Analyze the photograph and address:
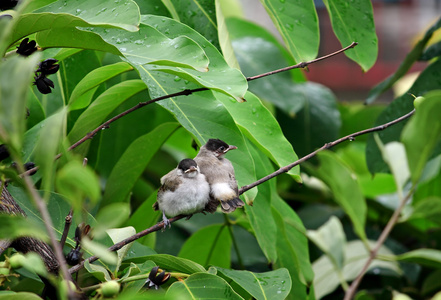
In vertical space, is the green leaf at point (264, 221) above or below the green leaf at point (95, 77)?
below

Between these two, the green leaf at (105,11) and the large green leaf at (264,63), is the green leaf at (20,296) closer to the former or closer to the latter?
the green leaf at (105,11)

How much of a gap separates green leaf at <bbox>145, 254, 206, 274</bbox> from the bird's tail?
10 centimetres

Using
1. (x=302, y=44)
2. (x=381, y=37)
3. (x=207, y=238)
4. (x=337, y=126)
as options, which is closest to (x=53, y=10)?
(x=302, y=44)

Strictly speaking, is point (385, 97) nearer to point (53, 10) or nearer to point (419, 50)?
point (419, 50)

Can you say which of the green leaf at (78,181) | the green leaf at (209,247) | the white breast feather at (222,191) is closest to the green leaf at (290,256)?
the green leaf at (209,247)

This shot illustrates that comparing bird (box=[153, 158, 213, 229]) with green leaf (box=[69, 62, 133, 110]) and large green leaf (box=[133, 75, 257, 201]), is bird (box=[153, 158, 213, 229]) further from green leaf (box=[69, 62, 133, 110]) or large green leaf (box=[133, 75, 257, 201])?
green leaf (box=[69, 62, 133, 110])

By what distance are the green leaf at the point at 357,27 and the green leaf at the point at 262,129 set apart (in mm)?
289

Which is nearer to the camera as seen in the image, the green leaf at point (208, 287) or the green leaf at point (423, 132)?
the green leaf at point (423, 132)

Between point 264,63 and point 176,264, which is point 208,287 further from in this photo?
point 264,63

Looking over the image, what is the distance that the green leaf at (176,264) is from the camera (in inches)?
34.6

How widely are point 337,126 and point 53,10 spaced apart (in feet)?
3.96

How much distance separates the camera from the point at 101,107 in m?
1.11

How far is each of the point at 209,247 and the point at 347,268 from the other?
0.48 m

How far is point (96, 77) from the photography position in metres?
1.05
